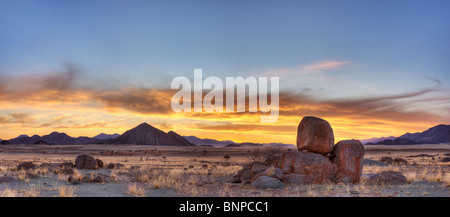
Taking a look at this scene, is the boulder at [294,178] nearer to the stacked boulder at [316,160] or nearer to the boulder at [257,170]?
the stacked boulder at [316,160]

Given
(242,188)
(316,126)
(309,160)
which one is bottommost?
(242,188)

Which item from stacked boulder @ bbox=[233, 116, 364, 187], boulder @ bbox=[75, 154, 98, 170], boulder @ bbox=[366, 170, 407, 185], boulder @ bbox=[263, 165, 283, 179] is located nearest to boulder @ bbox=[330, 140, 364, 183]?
stacked boulder @ bbox=[233, 116, 364, 187]

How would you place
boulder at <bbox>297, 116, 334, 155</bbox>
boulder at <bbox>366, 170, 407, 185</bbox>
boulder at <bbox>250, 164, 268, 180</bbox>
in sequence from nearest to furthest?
boulder at <bbox>366, 170, 407, 185</bbox>
boulder at <bbox>250, 164, 268, 180</bbox>
boulder at <bbox>297, 116, 334, 155</bbox>

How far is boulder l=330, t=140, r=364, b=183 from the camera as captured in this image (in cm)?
2080

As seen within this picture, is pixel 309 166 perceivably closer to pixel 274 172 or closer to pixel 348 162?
pixel 274 172

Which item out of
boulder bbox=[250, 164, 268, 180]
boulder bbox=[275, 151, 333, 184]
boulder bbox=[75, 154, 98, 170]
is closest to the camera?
boulder bbox=[275, 151, 333, 184]

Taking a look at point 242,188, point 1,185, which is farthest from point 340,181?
point 1,185

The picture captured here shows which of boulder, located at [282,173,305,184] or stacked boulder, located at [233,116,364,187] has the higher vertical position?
stacked boulder, located at [233,116,364,187]

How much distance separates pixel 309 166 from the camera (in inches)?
800

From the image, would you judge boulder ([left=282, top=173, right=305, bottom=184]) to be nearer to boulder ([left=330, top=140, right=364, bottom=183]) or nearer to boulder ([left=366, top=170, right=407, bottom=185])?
boulder ([left=330, top=140, right=364, bottom=183])

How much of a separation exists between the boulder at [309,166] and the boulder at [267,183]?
6.87 ft
